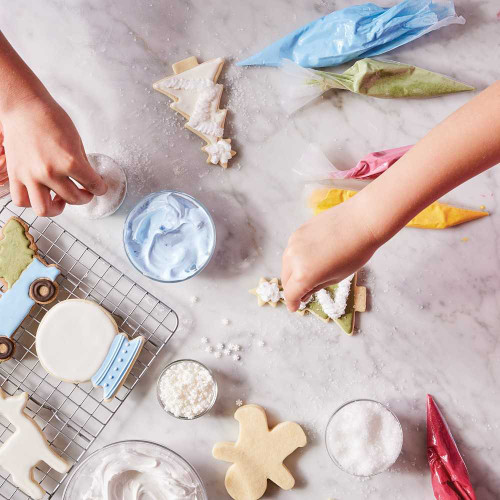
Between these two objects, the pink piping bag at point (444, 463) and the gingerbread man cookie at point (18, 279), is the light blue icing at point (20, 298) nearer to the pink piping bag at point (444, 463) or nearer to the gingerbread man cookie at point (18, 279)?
the gingerbread man cookie at point (18, 279)

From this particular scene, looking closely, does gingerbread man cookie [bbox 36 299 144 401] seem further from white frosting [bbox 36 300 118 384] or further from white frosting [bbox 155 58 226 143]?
white frosting [bbox 155 58 226 143]

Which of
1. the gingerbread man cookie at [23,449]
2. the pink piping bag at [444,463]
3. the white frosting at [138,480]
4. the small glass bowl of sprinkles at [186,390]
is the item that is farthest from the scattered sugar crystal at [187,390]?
the pink piping bag at [444,463]

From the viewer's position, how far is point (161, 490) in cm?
129

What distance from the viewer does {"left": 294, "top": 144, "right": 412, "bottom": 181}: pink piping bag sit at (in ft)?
4.21

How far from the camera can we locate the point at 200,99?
4.31 ft

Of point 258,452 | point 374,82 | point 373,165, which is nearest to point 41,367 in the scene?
point 258,452

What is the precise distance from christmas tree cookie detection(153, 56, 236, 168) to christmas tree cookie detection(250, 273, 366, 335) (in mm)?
304

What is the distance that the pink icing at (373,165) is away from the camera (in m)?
1.28

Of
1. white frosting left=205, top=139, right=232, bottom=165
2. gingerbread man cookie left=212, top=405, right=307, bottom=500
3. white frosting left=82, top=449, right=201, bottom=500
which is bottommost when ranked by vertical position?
gingerbread man cookie left=212, top=405, right=307, bottom=500

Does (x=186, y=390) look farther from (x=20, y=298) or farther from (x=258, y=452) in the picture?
(x=20, y=298)


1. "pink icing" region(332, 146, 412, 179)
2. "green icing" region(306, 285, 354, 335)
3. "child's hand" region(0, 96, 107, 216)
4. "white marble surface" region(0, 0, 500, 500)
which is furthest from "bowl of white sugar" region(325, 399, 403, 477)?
"child's hand" region(0, 96, 107, 216)

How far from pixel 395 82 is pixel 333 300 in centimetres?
50

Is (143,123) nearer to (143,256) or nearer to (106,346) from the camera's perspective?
(143,256)

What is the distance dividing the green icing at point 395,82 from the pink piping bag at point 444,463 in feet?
2.25
